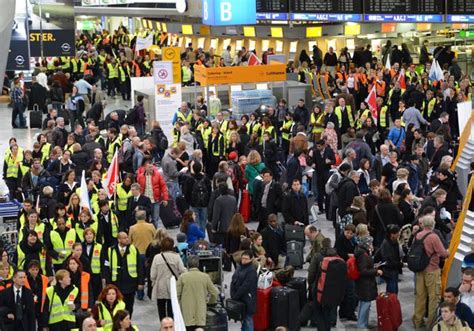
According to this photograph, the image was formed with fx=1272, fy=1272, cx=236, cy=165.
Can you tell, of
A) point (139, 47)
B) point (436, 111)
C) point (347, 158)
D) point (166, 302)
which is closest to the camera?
point (166, 302)

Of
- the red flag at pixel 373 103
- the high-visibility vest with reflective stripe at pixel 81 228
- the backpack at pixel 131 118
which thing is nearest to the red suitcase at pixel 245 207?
the high-visibility vest with reflective stripe at pixel 81 228

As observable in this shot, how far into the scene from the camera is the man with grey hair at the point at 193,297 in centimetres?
1448

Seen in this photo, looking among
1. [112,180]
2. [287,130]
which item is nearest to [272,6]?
[287,130]

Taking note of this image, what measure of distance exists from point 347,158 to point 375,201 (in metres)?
2.33

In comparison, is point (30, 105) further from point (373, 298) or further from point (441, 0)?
point (373, 298)

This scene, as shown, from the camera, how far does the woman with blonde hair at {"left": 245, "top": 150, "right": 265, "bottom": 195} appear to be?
67.8 ft

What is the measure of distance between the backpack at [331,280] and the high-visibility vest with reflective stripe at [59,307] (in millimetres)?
2872

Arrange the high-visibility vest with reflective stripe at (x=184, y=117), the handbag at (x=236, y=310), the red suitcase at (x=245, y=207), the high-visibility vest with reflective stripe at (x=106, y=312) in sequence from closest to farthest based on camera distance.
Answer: the high-visibility vest with reflective stripe at (x=106, y=312) → the handbag at (x=236, y=310) → the red suitcase at (x=245, y=207) → the high-visibility vest with reflective stripe at (x=184, y=117)

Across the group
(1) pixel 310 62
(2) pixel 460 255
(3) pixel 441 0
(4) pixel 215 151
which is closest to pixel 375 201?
(2) pixel 460 255

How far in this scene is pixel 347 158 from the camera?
797 inches

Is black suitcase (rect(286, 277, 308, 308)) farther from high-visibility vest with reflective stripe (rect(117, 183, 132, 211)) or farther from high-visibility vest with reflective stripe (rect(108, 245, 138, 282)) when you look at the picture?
high-visibility vest with reflective stripe (rect(117, 183, 132, 211))

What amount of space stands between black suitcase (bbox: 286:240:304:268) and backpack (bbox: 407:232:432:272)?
2.77 meters

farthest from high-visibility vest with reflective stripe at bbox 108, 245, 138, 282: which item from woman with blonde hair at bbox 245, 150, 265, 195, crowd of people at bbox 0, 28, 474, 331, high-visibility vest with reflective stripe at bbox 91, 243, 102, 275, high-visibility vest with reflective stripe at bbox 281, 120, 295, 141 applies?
high-visibility vest with reflective stripe at bbox 281, 120, 295, 141

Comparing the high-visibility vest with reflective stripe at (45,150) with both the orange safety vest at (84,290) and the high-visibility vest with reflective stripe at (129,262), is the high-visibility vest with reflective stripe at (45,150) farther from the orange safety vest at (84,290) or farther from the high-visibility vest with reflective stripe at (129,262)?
the orange safety vest at (84,290)
